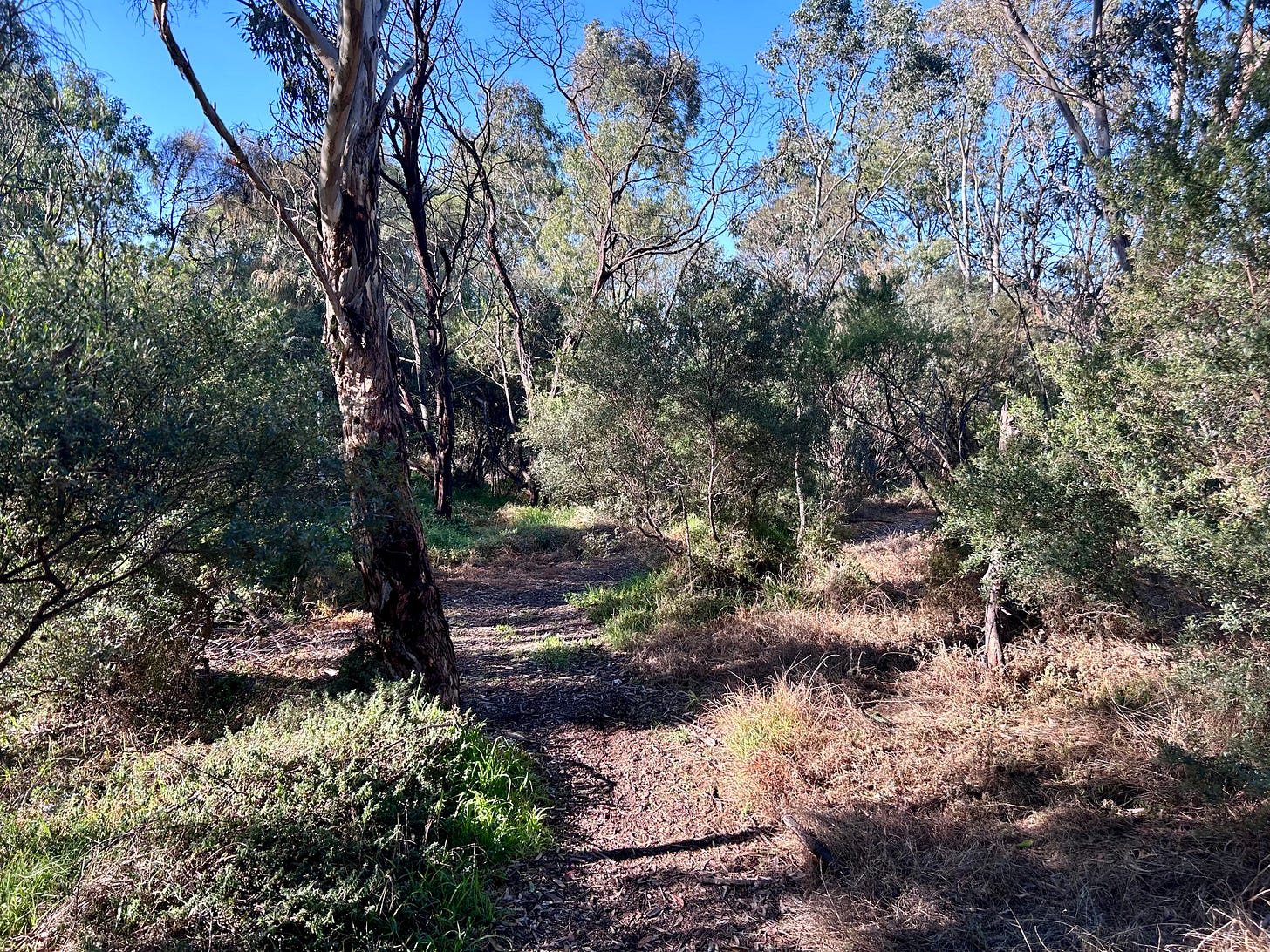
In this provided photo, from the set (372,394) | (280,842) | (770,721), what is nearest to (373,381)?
(372,394)

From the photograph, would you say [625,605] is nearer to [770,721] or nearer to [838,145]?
[770,721]

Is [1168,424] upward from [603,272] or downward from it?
downward

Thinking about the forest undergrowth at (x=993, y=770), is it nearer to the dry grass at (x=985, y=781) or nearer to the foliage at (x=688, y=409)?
the dry grass at (x=985, y=781)

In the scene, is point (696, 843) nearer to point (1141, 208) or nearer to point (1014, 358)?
point (1141, 208)

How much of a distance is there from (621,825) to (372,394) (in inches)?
126

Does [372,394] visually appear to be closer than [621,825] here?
No

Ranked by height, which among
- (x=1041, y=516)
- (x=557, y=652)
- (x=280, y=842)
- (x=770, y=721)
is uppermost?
(x=1041, y=516)

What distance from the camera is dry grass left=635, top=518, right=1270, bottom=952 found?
3031 mm

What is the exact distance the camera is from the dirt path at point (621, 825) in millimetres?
3242

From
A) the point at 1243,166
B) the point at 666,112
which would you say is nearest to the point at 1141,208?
the point at 1243,166

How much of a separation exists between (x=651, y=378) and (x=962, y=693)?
4116 mm

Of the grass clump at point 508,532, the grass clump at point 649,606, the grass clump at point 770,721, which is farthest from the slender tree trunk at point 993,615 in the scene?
the grass clump at point 508,532

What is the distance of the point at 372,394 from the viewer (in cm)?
473

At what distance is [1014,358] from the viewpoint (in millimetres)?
8594
